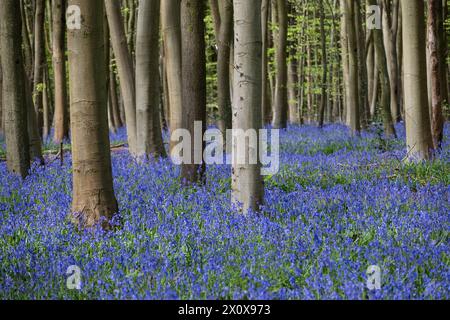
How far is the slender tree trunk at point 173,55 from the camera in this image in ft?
35.0

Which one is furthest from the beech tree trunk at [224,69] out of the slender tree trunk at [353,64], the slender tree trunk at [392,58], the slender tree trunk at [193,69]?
the slender tree trunk at [392,58]

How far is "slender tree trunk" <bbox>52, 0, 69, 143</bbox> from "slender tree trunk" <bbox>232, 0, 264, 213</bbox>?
981 centimetres

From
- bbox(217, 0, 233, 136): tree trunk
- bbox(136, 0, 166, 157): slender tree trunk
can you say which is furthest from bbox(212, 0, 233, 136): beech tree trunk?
bbox(136, 0, 166, 157): slender tree trunk

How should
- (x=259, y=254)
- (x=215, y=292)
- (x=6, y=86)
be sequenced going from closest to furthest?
(x=215, y=292), (x=259, y=254), (x=6, y=86)

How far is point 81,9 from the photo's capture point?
600 centimetres

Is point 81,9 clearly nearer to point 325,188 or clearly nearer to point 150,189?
point 150,189

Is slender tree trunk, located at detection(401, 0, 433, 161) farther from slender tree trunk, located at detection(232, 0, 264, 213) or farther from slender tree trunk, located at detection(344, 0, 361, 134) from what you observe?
slender tree trunk, located at detection(344, 0, 361, 134)

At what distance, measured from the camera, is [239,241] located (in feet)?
17.7

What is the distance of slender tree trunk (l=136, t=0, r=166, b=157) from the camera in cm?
1094

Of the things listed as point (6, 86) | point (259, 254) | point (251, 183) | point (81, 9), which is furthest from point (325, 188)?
point (6, 86)

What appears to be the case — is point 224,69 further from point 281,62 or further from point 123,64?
point 281,62

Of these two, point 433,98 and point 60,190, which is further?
point 433,98
